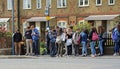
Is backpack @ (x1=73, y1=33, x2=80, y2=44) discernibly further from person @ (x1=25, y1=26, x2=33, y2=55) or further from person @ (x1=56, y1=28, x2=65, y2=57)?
person @ (x1=25, y1=26, x2=33, y2=55)

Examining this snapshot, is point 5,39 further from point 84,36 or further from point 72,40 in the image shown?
point 84,36

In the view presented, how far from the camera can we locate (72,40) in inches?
1117

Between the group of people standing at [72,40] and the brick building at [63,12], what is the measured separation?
2210 cm

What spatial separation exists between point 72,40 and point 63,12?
28.7 metres

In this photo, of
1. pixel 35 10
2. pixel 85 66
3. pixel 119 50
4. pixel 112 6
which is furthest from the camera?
pixel 35 10

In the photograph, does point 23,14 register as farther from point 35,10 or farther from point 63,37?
point 63,37

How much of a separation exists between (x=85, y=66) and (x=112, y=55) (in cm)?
774

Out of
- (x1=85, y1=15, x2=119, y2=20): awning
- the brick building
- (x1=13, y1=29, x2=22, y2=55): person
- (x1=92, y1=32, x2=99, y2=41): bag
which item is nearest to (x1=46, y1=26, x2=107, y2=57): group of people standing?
(x1=92, y1=32, x2=99, y2=41): bag

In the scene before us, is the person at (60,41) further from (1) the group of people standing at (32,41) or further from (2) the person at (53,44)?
(1) the group of people standing at (32,41)

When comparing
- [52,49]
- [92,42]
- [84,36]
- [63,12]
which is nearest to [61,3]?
[63,12]

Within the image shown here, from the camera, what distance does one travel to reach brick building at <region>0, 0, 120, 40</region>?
53.0 m

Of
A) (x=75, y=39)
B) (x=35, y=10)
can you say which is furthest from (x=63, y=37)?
(x=35, y=10)

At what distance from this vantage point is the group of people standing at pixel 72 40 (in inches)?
1101

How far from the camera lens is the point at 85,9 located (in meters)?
55.2
